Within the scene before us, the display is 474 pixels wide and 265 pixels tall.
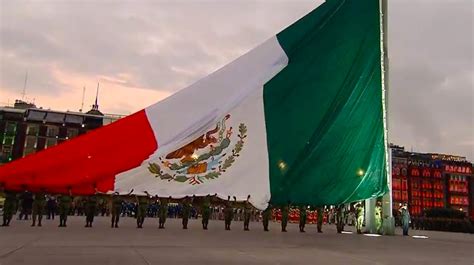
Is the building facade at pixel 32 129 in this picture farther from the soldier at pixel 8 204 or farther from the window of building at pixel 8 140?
the soldier at pixel 8 204

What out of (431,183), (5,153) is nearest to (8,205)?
(5,153)

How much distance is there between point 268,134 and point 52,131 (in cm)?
6591

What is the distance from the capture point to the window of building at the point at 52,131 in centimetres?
7725

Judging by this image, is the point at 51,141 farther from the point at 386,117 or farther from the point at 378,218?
the point at 386,117

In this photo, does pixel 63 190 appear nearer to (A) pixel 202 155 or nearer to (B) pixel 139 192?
(B) pixel 139 192

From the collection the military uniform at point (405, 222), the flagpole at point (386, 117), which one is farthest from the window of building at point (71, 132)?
the flagpole at point (386, 117)

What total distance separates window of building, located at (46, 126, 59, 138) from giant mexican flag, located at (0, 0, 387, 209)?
2500 inches

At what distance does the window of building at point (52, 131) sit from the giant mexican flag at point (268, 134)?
63.5 metres

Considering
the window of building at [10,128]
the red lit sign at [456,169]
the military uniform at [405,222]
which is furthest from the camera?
the red lit sign at [456,169]

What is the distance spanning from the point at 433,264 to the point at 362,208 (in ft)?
47.0

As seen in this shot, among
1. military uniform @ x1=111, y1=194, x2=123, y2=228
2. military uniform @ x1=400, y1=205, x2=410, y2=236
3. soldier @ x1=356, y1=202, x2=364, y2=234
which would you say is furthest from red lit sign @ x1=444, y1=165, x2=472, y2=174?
military uniform @ x1=111, y1=194, x2=123, y2=228

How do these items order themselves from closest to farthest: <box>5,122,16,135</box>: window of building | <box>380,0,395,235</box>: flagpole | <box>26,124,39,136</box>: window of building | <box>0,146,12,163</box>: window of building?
<box>380,0,395,235</box>: flagpole
<box>0,146,12,163</box>: window of building
<box>5,122,16,135</box>: window of building
<box>26,124,39,136</box>: window of building

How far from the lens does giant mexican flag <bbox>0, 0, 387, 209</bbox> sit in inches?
674

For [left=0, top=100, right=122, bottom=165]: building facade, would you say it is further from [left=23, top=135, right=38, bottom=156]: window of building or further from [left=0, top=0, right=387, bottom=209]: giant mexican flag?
[left=0, top=0, right=387, bottom=209]: giant mexican flag
